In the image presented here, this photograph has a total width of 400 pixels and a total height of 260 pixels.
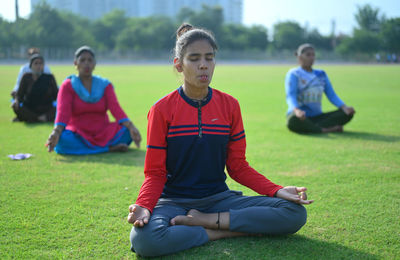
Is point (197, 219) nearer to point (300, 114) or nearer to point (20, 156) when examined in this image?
point (20, 156)

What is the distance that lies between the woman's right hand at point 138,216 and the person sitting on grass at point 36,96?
643 cm

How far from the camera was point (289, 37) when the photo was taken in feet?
261

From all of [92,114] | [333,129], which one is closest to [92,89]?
[92,114]

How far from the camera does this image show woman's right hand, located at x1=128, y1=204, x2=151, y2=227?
2660 mm

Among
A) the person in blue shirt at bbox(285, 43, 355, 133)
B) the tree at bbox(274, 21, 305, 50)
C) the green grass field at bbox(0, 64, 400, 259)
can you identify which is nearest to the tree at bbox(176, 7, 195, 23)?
the tree at bbox(274, 21, 305, 50)

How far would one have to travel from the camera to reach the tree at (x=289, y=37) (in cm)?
7938

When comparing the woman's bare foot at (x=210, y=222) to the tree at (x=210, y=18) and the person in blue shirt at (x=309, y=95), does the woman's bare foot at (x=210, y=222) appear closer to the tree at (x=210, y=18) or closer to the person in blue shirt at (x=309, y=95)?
the person in blue shirt at (x=309, y=95)

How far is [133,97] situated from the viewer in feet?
43.7

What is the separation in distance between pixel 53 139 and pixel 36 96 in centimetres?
393

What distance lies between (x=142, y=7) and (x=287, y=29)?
247 ft

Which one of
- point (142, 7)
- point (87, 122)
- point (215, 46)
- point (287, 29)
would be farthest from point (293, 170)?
point (142, 7)

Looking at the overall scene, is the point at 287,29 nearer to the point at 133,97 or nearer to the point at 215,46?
the point at 133,97

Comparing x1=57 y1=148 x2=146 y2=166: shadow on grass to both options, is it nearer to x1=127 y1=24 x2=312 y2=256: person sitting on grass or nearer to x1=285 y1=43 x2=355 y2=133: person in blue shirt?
x1=127 y1=24 x2=312 y2=256: person sitting on grass

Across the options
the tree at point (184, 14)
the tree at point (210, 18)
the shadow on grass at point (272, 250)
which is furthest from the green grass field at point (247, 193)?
the tree at point (184, 14)
